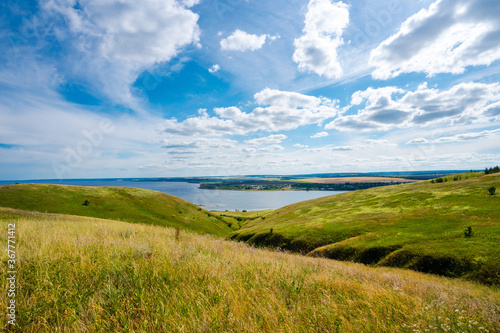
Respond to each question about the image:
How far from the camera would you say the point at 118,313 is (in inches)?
133

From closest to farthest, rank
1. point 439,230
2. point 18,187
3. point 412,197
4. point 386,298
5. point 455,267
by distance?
point 386,298 < point 455,267 < point 439,230 < point 412,197 < point 18,187

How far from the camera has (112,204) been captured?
235ft

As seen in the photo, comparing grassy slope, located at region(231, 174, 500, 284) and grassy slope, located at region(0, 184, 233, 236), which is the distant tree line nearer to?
grassy slope, located at region(231, 174, 500, 284)

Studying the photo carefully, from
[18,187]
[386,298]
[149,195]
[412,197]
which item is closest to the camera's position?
[386,298]

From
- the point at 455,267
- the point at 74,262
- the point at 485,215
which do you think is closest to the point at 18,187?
the point at 74,262

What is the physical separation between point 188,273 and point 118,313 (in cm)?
159

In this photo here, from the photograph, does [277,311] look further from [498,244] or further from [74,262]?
[498,244]

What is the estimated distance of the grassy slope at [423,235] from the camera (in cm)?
1780

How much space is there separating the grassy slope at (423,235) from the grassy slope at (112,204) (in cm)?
4253

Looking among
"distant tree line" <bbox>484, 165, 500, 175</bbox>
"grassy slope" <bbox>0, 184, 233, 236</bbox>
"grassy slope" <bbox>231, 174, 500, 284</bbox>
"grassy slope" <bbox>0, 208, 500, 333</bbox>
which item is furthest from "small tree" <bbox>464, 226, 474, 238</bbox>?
"grassy slope" <bbox>0, 184, 233, 236</bbox>

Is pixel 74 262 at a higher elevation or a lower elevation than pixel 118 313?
higher

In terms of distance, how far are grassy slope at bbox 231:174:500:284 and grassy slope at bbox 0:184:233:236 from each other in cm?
4253

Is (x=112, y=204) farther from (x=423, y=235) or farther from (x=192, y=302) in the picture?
(x=192, y=302)

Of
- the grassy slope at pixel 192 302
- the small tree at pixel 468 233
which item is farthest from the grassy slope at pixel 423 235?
the grassy slope at pixel 192 302
